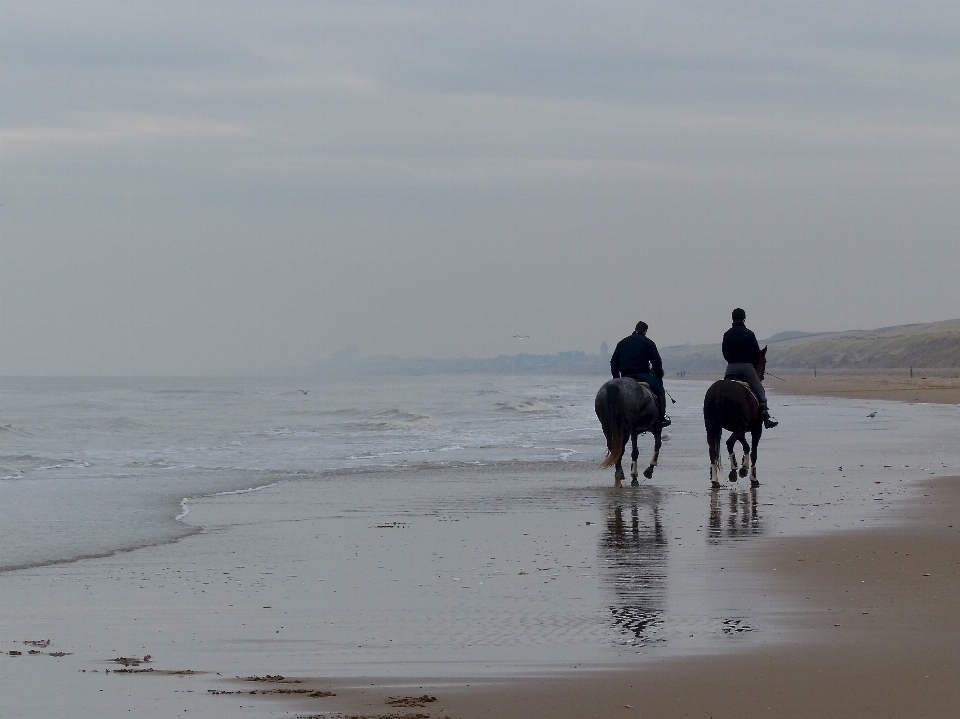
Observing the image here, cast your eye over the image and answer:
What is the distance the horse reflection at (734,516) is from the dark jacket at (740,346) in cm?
229

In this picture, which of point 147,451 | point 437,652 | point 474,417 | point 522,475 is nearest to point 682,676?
point 437,652

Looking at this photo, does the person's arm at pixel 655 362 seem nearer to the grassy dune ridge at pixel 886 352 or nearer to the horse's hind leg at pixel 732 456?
the horse's hind leg at pixel 732 456

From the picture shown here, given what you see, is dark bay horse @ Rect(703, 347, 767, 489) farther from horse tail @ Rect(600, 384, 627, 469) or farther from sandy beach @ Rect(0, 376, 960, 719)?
sandy beach @ Rect(0, 376, 960, 719)

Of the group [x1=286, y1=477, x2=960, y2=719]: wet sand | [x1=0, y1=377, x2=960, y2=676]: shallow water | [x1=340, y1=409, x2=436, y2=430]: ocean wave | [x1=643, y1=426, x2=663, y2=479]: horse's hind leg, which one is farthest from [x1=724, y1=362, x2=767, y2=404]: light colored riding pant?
[x1=340, y1=409, x2=436, y2=430]: ocean wave

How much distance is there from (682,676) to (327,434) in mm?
24347

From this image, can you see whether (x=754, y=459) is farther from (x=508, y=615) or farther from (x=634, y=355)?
(x=508, y=615)

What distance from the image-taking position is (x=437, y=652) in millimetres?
6098

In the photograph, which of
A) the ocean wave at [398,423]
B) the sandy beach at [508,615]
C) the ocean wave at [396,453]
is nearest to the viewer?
the sandy beach at [508,615]

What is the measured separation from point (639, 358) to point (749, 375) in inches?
Answer: 56.7

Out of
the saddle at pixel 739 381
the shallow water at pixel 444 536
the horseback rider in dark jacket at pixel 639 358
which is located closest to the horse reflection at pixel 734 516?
the shallow water at pixel 444 536

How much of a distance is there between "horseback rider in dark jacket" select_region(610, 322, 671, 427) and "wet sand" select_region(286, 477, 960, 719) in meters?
9.15

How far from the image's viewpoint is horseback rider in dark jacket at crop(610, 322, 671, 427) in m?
16.5

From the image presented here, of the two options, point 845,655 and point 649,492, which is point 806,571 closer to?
point 845,655

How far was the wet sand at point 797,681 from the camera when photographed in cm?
496
